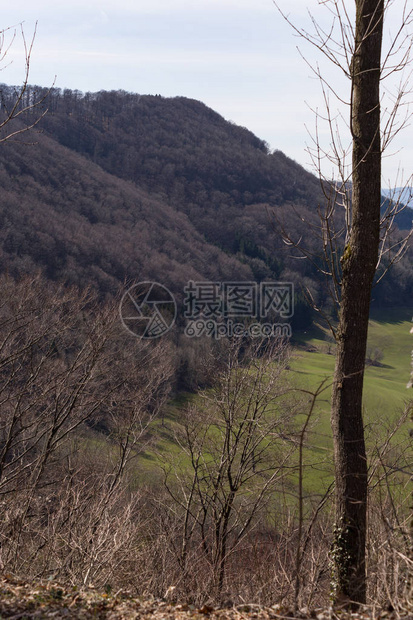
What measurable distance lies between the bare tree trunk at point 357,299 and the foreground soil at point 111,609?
1.82 ft

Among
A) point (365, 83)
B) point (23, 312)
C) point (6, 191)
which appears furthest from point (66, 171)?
point (365, 83)

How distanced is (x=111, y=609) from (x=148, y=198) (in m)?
81.8

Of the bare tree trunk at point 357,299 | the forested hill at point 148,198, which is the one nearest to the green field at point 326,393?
the bare tree trunk at point 357,299

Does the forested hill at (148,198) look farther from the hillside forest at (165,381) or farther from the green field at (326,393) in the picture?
the green field at (326,393)

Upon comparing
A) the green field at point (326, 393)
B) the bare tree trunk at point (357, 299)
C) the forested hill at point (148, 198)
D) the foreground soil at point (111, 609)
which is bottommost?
the green field at point (326, 393)

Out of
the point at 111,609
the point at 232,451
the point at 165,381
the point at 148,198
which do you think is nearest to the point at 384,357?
the point at 148,198

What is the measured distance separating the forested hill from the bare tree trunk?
45.9 feet

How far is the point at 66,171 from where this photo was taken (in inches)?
2608

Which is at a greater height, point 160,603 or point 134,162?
point 134,162

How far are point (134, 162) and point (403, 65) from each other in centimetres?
9835

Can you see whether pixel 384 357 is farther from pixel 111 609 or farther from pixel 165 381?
pixel 111 609

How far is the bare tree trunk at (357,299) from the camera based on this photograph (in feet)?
12.8

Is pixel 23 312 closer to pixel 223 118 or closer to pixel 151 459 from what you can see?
pixel 151 459

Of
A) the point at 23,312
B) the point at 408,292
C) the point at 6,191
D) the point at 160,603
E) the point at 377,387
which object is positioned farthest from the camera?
the point at 408,292
